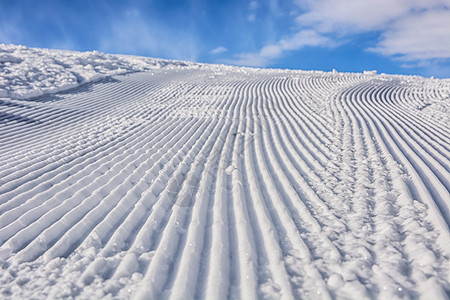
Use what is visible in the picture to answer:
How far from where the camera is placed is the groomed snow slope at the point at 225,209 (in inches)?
75.2

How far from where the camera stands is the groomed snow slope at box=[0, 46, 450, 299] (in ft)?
6.26

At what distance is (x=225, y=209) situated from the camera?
2898mm

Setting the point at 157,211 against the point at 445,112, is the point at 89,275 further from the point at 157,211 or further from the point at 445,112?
the point at 445,112

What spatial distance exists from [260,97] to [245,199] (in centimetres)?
845

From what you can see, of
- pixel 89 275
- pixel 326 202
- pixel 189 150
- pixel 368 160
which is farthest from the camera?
pixel 189 150

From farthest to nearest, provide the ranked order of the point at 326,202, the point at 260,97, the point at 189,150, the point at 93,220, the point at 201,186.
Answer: the point at 260,97 → the point at 189,150 → the point at 201,186 → the point at 326,202 → the point at 93,220

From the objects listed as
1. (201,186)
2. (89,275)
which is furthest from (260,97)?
(89,275)

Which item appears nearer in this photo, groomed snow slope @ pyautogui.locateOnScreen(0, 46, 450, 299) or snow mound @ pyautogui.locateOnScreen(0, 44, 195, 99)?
groomed snow slope @ pyautogui.locateOnScreen(0, 46, 450, 299)

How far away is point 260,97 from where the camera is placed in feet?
36.3

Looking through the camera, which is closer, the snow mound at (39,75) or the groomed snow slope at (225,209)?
the groomed snow slope at (225,209)

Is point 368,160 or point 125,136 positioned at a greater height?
point 368,160

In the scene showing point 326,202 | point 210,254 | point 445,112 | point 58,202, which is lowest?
point 58,202

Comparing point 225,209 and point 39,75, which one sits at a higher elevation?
point 39,75

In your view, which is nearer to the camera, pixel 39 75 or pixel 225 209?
pixel 225 209
